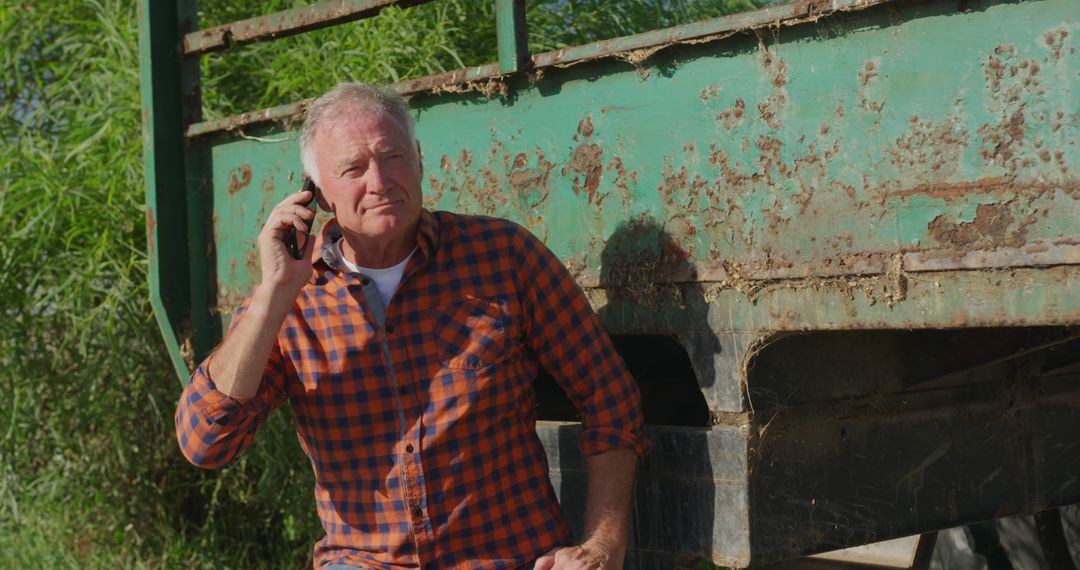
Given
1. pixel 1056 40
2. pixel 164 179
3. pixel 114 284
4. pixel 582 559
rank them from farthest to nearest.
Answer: pixel 114 284
pixel 164 179
pixel 582 559
pixel 1056 40

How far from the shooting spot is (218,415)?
2.49 meters

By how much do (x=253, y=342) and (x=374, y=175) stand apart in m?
0.40

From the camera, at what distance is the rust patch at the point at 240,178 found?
10.9 ft

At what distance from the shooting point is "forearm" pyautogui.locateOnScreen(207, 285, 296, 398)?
2449 millimetres

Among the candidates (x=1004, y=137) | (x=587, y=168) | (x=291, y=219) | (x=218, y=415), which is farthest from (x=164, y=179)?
(x=1004, y=137)

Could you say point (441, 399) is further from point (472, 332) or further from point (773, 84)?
point (773, 84)

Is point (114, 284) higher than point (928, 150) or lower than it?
lower

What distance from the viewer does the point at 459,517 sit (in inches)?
97.9

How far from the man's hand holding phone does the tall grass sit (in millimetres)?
1661

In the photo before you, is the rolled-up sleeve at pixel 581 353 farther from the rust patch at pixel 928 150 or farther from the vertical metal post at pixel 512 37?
the rust patch at pixel 928 150

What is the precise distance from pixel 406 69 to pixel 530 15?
18.5 inches

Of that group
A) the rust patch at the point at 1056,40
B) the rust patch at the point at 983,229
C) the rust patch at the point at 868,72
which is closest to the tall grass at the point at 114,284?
the rust patch at the point at 868,72

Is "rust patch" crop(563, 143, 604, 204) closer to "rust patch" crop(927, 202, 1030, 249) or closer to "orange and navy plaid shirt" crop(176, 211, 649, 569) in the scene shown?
"orange and navy plaid shirt" crop(176, 211, 649, 569)

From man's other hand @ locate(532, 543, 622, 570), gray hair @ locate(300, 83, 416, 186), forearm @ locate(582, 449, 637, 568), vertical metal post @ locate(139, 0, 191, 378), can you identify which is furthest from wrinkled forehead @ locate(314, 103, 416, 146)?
vertical metal post @ locate(139, 0, 191, 378)
